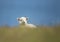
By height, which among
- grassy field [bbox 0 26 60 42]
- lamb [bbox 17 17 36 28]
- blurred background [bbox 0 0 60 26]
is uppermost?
blurred background [bbox 0 0 60 26]

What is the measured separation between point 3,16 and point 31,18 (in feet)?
1.04

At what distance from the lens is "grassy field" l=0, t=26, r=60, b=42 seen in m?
1.36

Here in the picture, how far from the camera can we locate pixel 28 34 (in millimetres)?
1375

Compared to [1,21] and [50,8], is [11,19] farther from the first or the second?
[50,8]

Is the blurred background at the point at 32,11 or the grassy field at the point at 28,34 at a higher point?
the blurred background at the point at 32,11

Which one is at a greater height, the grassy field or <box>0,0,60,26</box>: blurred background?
<box>0,0,60,26</box>: blurred background

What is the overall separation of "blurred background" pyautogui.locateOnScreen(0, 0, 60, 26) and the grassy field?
0.23 ft

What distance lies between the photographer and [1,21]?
4.51ft

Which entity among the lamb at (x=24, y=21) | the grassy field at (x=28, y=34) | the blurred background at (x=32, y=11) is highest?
the blurred background at (x=32, y=11)

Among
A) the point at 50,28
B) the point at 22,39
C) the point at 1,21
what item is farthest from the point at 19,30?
the point at 50,28

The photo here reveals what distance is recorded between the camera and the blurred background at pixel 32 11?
139 centimetres

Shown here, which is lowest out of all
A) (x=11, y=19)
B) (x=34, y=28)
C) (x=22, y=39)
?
(x=22, y=39)

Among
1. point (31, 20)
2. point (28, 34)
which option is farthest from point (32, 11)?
point (28, 34)

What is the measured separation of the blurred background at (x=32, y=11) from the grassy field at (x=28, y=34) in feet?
0.23
